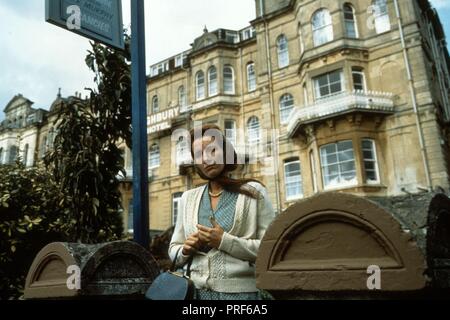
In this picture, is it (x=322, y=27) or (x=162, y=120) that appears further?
(x=162, y=120)

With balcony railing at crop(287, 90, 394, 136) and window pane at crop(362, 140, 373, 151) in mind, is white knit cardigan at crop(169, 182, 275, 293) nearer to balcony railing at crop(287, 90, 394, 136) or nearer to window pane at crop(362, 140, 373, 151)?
balcony railing at crop(287, 90, 394, 136)

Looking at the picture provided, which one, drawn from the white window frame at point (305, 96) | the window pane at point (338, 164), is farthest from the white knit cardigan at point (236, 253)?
the white window frame at point (305, 96)

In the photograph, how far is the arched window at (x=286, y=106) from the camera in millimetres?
19264

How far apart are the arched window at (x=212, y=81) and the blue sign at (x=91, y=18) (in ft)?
62.2

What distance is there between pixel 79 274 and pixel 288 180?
1645 centimetres

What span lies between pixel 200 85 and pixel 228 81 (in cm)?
204

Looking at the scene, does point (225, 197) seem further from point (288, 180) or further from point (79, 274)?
point (288, 180)

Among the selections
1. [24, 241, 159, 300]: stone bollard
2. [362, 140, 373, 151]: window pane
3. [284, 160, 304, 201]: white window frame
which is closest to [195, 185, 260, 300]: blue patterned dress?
[24, 241, 159, 300]: stone bollard

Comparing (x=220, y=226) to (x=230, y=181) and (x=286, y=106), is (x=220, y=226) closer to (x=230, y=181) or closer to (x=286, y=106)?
(x=230, y=181)

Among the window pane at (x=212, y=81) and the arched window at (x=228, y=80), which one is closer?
the arched window at (x=228, y=80)

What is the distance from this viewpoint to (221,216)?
2.13 meters

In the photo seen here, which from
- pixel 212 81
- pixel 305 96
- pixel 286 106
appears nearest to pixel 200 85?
pixel 212 81

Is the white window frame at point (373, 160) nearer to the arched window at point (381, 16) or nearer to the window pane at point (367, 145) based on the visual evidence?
the window pane at point (367, 145)

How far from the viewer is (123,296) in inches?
103
